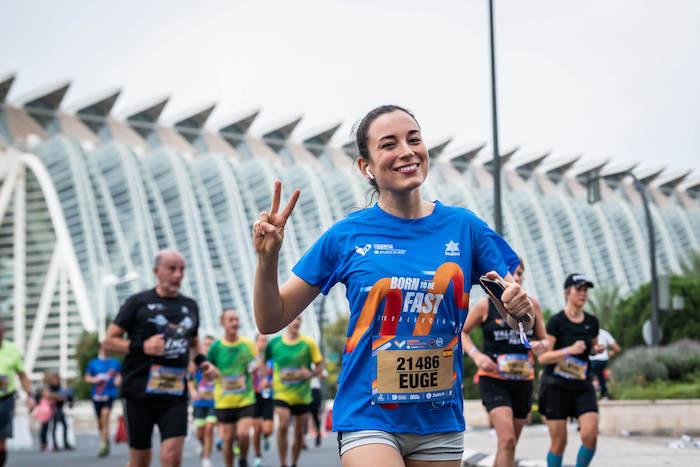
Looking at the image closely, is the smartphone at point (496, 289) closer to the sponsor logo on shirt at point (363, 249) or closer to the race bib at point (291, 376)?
the sponsor logo on shirt at point (363, 249)

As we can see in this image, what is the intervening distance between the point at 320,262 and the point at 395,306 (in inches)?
15.6

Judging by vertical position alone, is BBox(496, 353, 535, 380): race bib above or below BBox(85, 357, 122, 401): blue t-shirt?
above

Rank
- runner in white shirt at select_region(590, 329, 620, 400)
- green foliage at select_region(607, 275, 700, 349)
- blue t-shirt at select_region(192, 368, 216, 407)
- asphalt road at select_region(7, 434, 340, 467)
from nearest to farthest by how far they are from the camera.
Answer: runner in white shirt at select_region(590, 329, 620, 400), asphalt road at select_region(7, 434, 340, 467), blue t-shirt at select_region(192, 368, 216, 407), green foliage at select_region(607, 275, 700, 349)

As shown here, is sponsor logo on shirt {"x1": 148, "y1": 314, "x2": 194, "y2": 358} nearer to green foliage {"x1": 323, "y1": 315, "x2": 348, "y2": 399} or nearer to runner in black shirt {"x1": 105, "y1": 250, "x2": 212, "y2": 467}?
runner in black shirt {"x1": 105, "y1": 250, "x2": 212, "y2": 467}

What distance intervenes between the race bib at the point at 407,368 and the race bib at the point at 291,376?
Result: 9832 millimetres

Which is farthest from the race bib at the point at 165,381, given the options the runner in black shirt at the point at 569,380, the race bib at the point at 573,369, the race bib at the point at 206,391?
the race bib at the point at 206,391

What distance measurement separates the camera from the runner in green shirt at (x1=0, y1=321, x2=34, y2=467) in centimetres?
1198

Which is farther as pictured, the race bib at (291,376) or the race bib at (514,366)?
the race bib at (291,376)

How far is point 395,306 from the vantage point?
3.99 metres

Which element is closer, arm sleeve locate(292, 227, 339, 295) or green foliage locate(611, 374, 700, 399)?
arm sleeve locate(292, 227, 339, 295)

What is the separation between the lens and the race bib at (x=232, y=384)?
13.5m

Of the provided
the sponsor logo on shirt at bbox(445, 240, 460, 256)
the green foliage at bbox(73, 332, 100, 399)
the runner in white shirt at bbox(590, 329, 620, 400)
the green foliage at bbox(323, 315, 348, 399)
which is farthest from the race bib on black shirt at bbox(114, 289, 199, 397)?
the green foliage at bbox(323, 315, 348, 399)

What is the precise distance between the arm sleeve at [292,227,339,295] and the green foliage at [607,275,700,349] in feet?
78.4

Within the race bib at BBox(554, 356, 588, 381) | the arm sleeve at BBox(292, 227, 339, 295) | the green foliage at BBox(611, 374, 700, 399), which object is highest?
the arm sleeve at BBox(292, 227, 339, 295)
